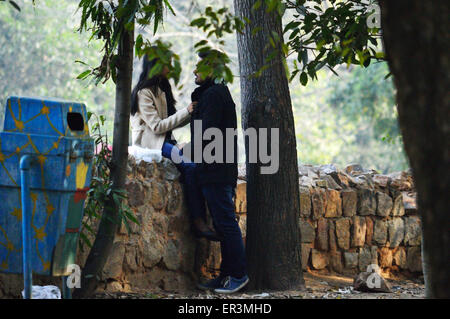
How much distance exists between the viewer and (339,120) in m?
20.5

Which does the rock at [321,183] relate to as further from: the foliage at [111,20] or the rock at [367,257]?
the foliage at [111,20]

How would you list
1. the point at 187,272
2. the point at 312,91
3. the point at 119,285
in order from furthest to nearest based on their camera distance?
1. the point at 312,91
2. the point at 187,272
3. the point at 119,285

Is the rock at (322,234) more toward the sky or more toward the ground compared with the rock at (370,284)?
more toward the sky

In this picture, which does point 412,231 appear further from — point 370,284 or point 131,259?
point 131,259

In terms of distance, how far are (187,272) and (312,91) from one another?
607 inches

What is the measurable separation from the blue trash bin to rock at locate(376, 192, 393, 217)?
3852 mm

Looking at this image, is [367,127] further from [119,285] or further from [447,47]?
[447,47]

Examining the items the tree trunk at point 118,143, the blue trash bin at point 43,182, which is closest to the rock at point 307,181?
the tree trunk at point 118,143

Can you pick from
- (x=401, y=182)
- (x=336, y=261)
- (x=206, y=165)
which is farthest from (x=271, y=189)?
(x=401, y=182)

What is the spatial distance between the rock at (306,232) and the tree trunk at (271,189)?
2.94 feet

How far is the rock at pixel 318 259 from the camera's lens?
21.1 ft

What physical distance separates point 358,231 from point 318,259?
565 mm
